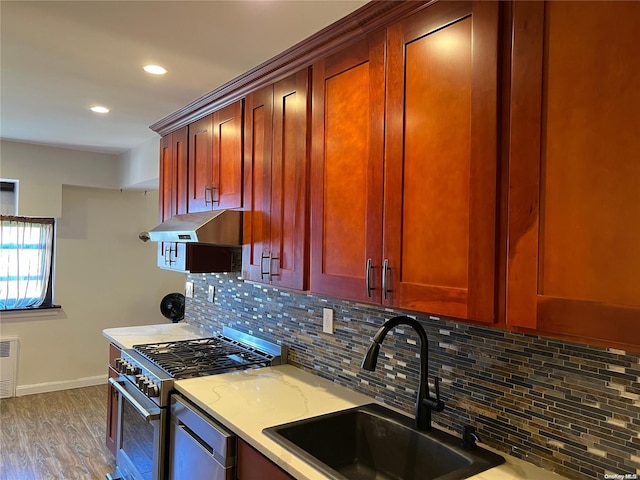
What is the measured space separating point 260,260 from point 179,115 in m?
1.36

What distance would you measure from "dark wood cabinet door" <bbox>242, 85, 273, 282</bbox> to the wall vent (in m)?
3.59

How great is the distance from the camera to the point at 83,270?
502cm

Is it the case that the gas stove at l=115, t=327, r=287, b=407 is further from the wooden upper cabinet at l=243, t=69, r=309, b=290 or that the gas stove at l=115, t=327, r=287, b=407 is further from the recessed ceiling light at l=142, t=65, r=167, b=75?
the recessed ceiling light at l=142, t=65, r=167, b=75

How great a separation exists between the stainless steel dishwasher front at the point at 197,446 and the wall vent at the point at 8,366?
3416mm

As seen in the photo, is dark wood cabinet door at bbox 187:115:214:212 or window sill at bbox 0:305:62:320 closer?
dark wood cabinet door at bbox 187:115:214:212

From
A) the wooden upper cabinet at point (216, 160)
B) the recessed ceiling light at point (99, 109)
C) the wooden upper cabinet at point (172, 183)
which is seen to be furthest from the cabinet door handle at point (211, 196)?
the recessed ceiling light at point (99, 109)

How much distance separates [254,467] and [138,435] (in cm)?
A: 120

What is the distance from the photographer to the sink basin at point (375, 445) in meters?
1.50

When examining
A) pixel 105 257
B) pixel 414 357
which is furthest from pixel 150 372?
pixel 105 257

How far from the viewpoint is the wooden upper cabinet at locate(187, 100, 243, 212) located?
8.15 feet

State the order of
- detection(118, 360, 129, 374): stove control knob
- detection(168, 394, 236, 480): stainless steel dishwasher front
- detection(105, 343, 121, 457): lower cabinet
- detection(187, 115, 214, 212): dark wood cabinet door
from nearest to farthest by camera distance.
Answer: detection(168, 394, 236, 480): stainless steel dishwasher front
detection(118, 360, 129, 374): stove control knob
detection(187, 115, 214, 212): dark wood cabinet door
detection(105, 343, 121, 457): lower cabinet

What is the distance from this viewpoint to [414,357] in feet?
5.86

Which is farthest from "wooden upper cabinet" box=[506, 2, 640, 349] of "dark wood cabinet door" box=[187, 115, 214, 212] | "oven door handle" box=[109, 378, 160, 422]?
"dark wood cabinet door" box=[187, 115, 214, 212]

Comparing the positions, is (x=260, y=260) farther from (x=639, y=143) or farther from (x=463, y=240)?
(x=639, y=143)
